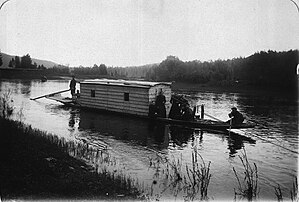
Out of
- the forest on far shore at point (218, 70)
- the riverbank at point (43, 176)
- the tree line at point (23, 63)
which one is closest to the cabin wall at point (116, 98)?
the forest on far shore at point (218, 70)

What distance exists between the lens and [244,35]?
742 cm

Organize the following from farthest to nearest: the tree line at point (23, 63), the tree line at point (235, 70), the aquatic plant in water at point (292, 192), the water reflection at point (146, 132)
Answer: the water reflection at point (146, 132) → the tree line at point (23, 63) → the tree line at point (235, 70) → the aquatic plant in water at point (292, 192)

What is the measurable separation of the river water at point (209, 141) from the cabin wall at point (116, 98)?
1.65 m

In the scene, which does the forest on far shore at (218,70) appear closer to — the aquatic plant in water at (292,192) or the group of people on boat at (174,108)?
the group of people on boat at (174,108)

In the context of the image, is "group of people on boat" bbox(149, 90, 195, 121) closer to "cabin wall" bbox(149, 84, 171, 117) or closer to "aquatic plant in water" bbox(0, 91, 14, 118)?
"cabin wall" bbox(149, 84, 171, 117)

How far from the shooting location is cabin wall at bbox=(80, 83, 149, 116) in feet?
43.7

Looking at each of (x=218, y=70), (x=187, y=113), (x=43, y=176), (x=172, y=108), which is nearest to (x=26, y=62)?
(x=43, y=176)

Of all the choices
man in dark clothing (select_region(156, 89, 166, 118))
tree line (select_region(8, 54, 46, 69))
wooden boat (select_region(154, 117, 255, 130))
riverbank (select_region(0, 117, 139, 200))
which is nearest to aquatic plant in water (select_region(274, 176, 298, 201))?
riverbank (select_region(0, 117, 139, 200))

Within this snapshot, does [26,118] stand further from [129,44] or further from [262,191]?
[262,191]

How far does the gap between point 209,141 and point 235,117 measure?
1.26m

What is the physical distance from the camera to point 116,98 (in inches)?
554

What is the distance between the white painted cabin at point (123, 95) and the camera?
1325cm

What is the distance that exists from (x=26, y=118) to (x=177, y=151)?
457 centimetres

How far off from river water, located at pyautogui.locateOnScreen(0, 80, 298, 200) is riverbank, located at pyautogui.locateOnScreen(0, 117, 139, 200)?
2.19 ft
